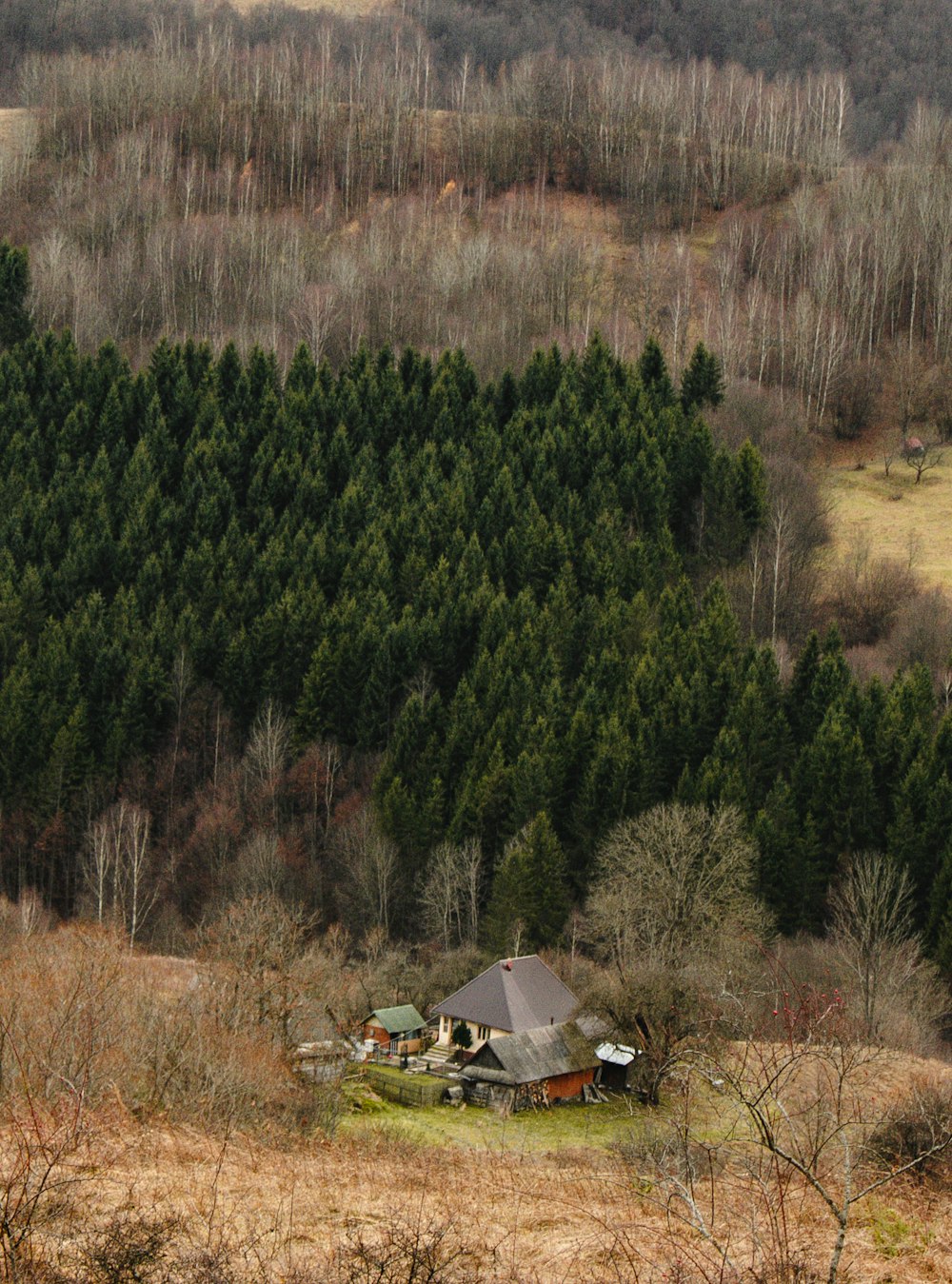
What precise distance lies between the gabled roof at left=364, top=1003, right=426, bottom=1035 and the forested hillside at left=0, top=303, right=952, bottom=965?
6770mm

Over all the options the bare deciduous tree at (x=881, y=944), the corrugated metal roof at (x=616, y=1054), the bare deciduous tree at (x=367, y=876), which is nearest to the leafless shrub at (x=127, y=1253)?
the bare deciduous tree at (x=881, y=944)

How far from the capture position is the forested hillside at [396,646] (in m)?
54.3

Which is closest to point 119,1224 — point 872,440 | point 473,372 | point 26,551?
point 26,551

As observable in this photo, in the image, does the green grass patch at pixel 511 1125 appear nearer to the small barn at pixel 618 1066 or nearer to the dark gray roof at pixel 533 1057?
the small barn at pixel 618 1066

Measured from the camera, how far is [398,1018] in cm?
4400

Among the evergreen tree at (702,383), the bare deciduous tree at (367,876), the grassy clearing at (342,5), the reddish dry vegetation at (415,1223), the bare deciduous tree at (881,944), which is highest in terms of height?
the grassy clearing at (342,5)

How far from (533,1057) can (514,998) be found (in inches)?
82.7

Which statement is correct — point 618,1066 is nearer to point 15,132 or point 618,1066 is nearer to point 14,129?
point 15,132

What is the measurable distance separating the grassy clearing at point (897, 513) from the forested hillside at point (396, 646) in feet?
Result: 25.8

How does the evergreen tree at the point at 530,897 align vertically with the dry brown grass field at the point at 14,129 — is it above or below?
below

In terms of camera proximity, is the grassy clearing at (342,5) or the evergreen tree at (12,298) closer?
the evergreen tree at (12,298)

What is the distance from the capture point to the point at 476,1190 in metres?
18.1

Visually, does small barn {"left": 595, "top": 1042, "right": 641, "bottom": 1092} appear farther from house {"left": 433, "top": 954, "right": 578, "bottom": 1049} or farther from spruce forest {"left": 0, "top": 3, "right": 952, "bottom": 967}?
spruce forest {"left": 0, "top": 3, "right": 952, "bottom": 967}

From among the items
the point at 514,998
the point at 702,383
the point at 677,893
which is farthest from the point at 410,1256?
the point at 702,383
